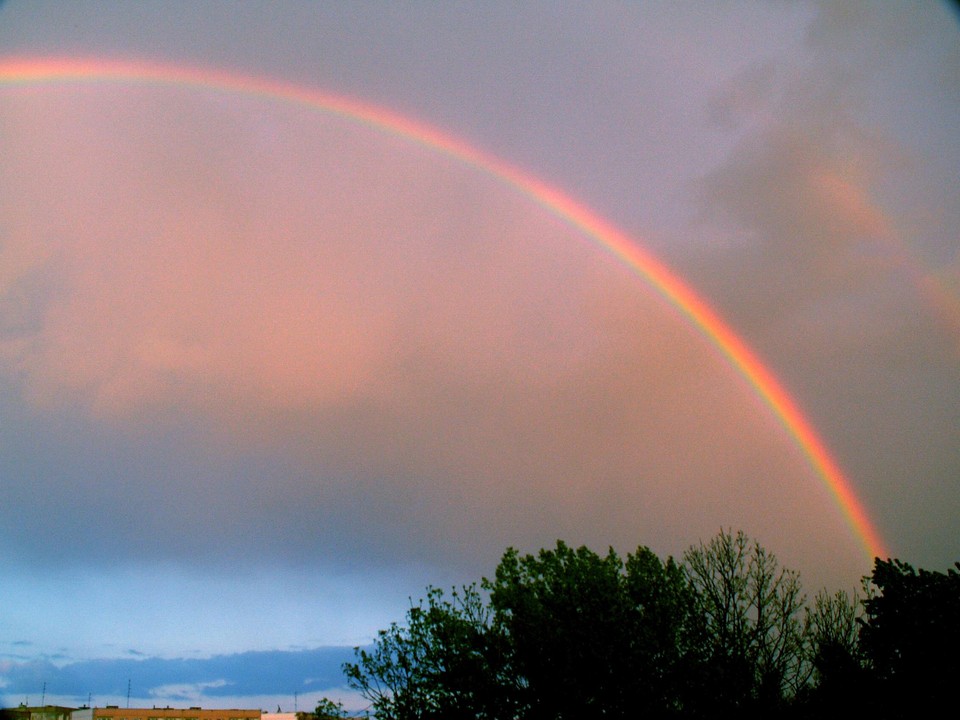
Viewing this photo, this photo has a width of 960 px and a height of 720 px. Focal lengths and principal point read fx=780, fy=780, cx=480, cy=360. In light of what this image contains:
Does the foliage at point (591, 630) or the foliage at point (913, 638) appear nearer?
the foliage at point (913, 638)

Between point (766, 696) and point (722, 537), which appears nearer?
point (766, 696)

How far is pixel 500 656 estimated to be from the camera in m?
32.4

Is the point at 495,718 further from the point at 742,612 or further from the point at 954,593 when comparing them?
the point at 954,593

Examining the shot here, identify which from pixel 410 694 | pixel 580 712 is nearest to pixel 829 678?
pixel 580 712

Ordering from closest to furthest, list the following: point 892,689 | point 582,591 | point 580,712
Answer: point 892,689
point 580,712
point 582,591

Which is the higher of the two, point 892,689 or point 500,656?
point 500,656

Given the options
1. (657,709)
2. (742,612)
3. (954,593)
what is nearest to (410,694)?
(657,709)

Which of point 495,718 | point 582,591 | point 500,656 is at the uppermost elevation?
point 582,591

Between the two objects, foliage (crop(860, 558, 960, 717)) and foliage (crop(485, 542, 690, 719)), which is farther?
foliage (crop(485, 542, 690, 719))

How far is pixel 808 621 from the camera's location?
116 ft

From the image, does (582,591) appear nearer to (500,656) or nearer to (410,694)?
(500,656)

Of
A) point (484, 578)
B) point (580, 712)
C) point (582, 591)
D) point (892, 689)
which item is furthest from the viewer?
point (484, 578)

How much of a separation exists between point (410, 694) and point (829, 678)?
16717 mm

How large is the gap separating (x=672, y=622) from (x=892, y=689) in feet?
26.0
